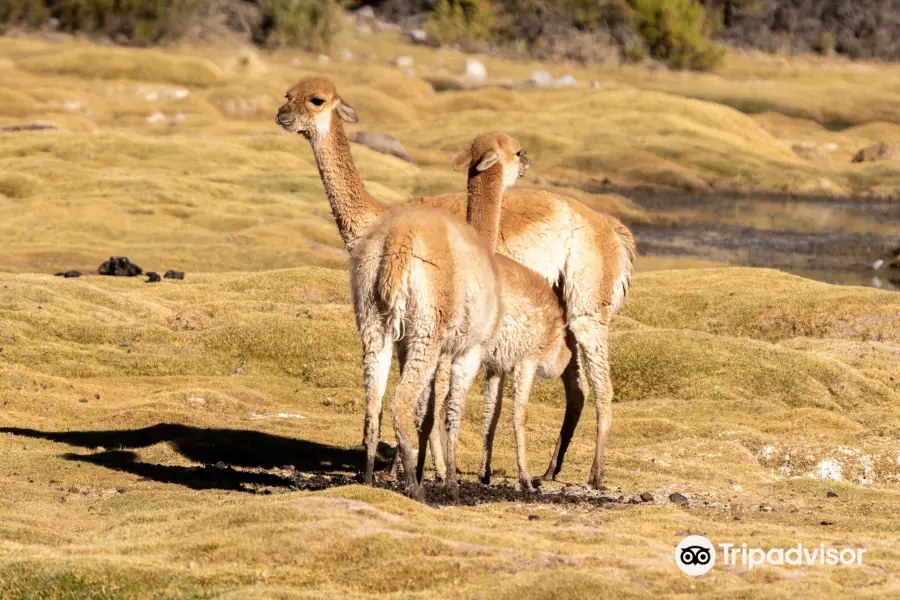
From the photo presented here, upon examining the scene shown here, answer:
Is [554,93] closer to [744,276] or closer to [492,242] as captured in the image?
[744,276]

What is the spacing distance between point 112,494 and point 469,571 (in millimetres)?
5148

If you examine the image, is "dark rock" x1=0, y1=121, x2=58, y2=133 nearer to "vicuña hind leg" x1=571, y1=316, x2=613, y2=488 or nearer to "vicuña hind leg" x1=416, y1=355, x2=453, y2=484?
"vicuña hind leg" x1=571, y1=316, x2=613, y2=488

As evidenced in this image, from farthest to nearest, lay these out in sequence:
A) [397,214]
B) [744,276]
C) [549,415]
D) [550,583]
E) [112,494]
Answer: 1. [744,276]
2. [549,415]
3. [112,494]
4. [397,214]
5. [550,583]

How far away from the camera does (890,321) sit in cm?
2850

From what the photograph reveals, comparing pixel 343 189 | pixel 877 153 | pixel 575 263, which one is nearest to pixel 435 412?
pixel 343 189

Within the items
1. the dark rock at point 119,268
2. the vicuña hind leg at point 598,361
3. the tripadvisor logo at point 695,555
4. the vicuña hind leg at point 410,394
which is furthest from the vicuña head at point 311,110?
the dark rock at point 119,268

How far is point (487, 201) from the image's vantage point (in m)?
15.6

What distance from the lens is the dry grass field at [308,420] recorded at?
11.1 meters

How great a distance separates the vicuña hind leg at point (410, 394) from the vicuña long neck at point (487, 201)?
8.13ft

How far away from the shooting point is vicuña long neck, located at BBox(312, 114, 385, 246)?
15.6 m

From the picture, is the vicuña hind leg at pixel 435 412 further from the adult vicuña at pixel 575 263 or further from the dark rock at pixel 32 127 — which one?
the dark rock at pixel 32 127

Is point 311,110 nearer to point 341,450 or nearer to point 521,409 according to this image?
point 521,409

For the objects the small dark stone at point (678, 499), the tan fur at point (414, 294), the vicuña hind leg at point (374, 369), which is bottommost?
the small dark stone at point (678, 499)

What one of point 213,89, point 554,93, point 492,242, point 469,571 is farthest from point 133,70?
point 469,571
